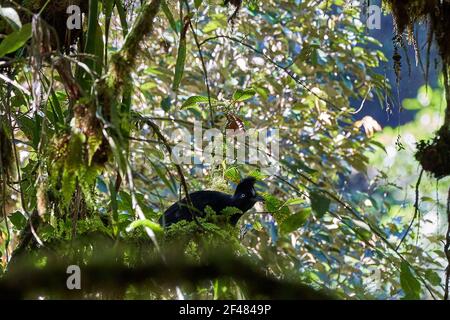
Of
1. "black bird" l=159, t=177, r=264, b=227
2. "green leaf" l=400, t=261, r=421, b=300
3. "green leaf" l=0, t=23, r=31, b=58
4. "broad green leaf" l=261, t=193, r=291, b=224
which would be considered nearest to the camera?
"green leaf" l=0, t=23, r=31, b=58

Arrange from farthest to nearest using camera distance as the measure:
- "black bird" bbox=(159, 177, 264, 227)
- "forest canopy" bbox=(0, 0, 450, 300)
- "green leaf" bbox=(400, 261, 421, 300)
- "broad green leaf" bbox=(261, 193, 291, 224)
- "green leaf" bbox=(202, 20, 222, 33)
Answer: "green leaf" bbox=(202, 20, 222, 33), "black bird" bbox=(159, 177, 264, 227), "broad green leaf" bbox=(261, 193, 291, 224), "green leaf" bbox=(400, 261, 421, 300), "forest canopy" bbox=(0, 0, 450, 300)

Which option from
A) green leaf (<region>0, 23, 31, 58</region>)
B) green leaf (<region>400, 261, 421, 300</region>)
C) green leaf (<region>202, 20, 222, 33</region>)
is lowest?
green leaf (<region>400, 261, 421, 300</region>)

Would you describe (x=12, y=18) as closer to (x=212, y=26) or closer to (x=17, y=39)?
(x=17, y=39)

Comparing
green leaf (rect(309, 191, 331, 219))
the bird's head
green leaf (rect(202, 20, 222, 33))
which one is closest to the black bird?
the bird's head

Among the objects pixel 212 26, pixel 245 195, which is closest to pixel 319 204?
pixel 245 195

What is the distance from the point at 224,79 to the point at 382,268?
4.66 ft

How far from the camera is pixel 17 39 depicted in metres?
1.15

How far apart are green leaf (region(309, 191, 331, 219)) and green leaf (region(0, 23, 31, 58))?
53cm

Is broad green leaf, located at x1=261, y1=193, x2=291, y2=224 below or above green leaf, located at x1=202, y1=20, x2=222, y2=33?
below

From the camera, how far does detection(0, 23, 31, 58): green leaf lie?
44.9 inches

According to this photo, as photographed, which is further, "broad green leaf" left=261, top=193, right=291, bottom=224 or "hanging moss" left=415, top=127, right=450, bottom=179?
"broad green leaf" left=261, top=193, right=291, bottom=224

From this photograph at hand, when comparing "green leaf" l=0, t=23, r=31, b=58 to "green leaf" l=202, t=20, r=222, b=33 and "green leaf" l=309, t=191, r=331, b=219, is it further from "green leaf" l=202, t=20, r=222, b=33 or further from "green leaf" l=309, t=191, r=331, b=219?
"green leaf" l=202, t=20, r=222, b=33

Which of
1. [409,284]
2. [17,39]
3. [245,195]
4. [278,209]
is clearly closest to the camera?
[17,39]

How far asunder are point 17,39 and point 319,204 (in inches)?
21.9
